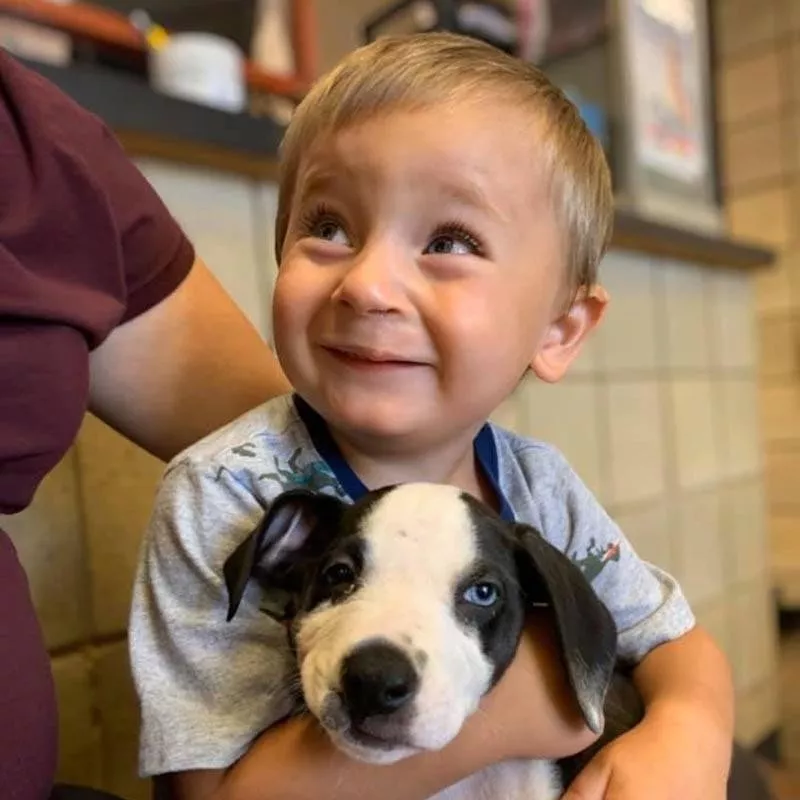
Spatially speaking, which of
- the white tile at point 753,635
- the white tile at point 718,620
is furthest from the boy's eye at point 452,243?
the white tile at point 753,635

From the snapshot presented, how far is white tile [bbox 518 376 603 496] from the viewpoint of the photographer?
1577 mm

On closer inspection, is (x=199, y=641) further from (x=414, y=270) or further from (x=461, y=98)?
(x=461, y=98)

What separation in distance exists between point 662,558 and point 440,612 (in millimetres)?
1370

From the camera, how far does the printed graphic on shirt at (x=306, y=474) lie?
0.73 meters

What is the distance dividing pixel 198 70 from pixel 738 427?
1438 mm

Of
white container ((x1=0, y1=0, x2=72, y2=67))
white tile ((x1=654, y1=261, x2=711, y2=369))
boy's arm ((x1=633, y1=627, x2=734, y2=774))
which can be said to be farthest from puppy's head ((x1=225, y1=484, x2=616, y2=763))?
white tile ((x1=654, y1=261, x2=711, y2=369))

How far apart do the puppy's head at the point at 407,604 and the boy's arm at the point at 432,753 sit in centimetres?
2

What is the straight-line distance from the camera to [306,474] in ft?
2.42

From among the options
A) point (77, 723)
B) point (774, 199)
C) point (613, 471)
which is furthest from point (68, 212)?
point (774, 199)

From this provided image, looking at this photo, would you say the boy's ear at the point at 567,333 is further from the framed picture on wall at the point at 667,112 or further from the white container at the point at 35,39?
the framed picture on wall at the point at 667,112

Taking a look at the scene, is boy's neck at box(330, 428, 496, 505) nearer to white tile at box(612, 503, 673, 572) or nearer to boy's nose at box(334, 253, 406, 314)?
boy's nose at box(334, 253, 406, 314)

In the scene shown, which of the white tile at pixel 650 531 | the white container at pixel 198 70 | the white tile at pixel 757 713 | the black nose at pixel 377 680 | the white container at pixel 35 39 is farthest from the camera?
the white tile at pixel 757 713

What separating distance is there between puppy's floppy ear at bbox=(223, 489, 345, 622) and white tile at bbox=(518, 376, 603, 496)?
88 cm

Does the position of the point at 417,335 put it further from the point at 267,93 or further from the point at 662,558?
the point at 662,558
